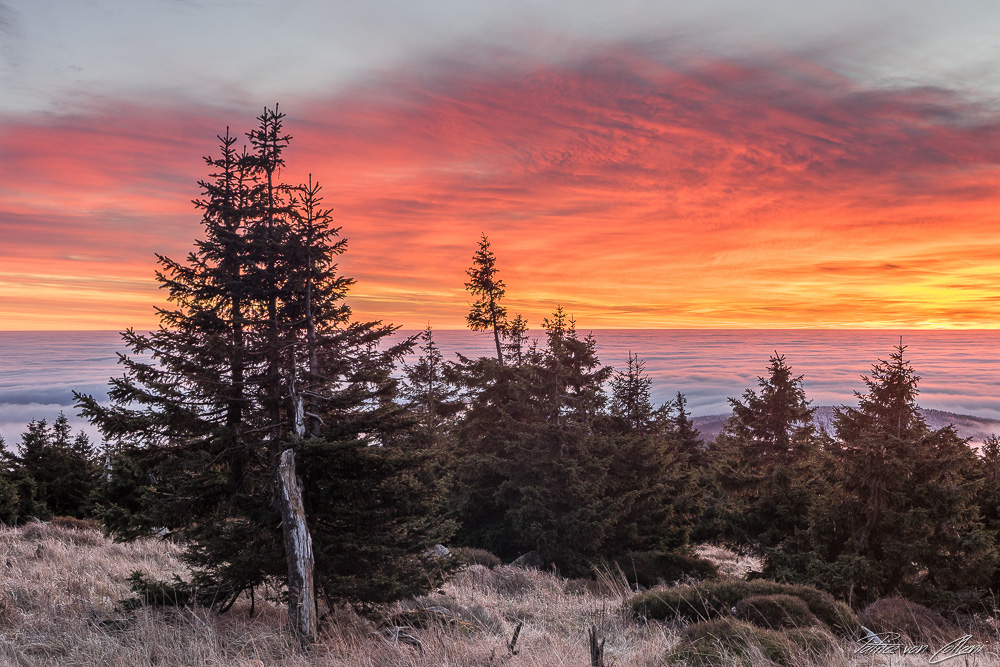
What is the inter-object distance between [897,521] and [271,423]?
47.9 ft

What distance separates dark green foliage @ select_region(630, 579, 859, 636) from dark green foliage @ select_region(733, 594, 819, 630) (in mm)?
282

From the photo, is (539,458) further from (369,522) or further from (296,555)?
(296,555)

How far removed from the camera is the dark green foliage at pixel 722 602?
9.30 meters

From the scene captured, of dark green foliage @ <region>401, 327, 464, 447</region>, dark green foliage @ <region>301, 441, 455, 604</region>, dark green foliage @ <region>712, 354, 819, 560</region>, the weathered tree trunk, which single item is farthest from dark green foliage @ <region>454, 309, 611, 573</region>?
the weathered tree trunk

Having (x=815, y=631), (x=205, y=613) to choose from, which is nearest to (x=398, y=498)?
(x=205, y=613)

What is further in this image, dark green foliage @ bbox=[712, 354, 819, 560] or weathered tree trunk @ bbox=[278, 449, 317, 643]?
dark green foliage @ bbox=[712, 354, 819, 560]

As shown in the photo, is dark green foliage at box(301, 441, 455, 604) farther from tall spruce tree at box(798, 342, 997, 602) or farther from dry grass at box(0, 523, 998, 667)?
tall spruce tree at box(798, 342, 997, 602)

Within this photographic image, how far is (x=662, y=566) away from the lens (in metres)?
21.1

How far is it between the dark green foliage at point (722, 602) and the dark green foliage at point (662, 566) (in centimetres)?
1049

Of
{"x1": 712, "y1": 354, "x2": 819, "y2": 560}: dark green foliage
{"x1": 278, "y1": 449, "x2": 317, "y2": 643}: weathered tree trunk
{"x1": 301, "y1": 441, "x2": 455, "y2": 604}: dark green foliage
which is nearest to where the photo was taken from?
{"x1": 278, "y1": 449, "x2": 317, "y2": 643}: weathered tree trunk

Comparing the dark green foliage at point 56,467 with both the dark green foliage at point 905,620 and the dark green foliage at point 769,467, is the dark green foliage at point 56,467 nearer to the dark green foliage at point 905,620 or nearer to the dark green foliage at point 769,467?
the dark green foliage at point 769,467

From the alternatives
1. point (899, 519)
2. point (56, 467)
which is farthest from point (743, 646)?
point (56, 467)

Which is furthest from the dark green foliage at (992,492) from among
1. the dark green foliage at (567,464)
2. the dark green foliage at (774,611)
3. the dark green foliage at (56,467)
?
the dark green foliage at (56,467)

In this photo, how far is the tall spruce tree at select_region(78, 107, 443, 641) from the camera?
7996 mm
